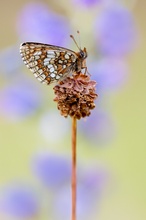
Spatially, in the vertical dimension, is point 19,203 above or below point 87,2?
below

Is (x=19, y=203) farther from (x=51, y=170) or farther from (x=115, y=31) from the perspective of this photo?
(x=115, y=31)

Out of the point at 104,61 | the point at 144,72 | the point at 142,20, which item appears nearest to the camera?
the point at 104,61

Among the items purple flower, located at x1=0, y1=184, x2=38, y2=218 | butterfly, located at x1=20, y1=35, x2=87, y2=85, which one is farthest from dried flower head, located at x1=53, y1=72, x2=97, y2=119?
purple flower, located at x1=0, y1=184, x2=38, y2=218

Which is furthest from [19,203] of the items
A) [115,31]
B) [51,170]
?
[115,31]

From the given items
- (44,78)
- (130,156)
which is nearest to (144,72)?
(130,156)

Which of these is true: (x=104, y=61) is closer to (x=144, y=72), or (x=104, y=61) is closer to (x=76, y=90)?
(x=76, y=90)

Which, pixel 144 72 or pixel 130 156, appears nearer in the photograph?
pixel 130 156
